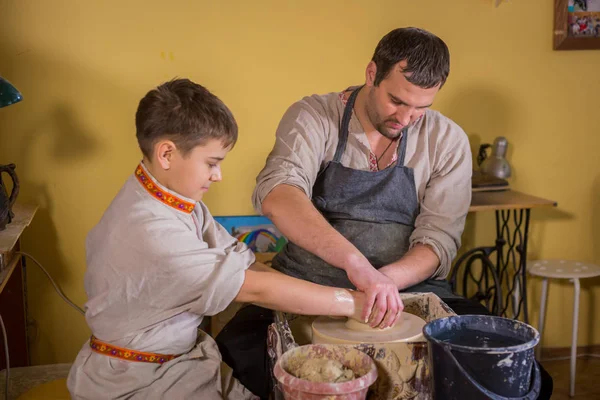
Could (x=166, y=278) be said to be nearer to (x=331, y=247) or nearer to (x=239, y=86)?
(x=331, y=247)

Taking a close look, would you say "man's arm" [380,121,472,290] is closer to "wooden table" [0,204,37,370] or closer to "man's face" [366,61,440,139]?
"man's face" [366,61,440,139]

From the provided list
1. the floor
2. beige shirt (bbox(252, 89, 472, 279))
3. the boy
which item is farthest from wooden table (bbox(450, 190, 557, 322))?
the boy

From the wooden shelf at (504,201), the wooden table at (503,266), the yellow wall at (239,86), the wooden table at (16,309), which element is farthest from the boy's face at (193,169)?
the wooden table at (503,266)

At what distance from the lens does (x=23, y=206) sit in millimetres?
2732

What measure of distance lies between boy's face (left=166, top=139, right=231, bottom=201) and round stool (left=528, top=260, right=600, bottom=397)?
206cm

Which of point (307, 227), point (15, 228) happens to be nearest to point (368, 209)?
point (307, 227)

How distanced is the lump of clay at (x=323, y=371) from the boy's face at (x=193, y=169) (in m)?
0.51

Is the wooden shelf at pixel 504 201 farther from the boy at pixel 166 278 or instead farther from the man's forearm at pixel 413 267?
the boy at pixel 166 278

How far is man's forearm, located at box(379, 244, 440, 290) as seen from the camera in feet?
6.62

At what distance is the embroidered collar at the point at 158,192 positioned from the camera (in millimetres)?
1612

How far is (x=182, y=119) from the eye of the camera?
5.28 feet

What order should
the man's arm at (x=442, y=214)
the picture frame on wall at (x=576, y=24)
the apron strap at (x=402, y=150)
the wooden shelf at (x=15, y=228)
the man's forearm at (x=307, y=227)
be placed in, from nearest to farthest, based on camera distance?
the man's forearm at (x=307, y=227), the wooden shelf at (x=15, y=228), the man's arm at (x=442, y=214), the apron strap at (x=402, y=150), the picture frame on wall at (x=576, y=24)

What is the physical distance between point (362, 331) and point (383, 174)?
685mm

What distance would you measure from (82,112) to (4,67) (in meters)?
0.35
